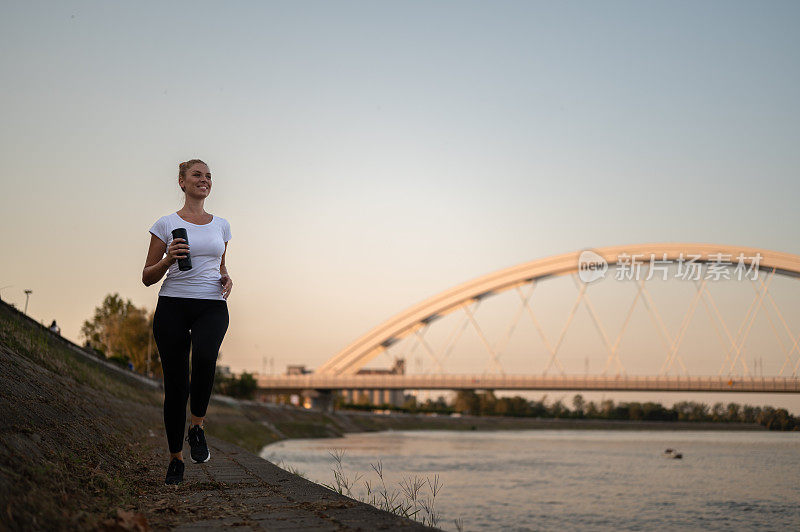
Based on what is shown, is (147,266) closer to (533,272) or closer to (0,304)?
(0,304)

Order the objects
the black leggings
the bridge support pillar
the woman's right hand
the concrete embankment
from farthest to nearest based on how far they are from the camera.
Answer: the bridge support pillar
the black leggings
the woman's right hand
the concrete embankment

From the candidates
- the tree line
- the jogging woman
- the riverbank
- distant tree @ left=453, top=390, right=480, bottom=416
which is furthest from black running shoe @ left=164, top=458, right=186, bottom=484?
distant tree @ left=453, top=390, right=480, bottom=416

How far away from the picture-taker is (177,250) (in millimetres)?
5074

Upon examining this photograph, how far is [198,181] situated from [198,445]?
6.33ft

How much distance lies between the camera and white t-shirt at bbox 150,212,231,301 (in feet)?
17.3

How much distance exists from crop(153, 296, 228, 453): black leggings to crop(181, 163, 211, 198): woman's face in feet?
2.64

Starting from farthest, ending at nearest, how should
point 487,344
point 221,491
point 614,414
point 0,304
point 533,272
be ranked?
point 614,414 → point 487,344 → point 533,272 → point 0,304 → point 221,491

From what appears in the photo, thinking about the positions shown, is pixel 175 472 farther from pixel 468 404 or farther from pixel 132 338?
pixel 468 404

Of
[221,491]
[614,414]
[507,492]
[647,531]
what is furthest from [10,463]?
[614,414]

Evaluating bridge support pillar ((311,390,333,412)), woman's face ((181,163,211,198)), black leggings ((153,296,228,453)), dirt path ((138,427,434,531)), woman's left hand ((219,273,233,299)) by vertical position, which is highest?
woman's face ((181,163,211,198))

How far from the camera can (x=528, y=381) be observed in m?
72.2

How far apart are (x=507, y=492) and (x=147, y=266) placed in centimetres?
2056

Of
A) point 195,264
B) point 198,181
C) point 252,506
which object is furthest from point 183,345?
point 252,506

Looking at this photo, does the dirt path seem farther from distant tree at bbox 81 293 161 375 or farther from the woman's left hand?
distant tree at bbox 81 293 161 375
